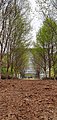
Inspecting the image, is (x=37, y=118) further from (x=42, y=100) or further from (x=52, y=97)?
(x=52, y=97)

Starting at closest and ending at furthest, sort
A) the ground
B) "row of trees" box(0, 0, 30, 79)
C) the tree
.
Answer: the ground → "row of trees" box(0, 0, 30, 79) → the tree

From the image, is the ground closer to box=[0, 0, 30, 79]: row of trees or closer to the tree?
box=[0, 0, 30, 79]: row of trees

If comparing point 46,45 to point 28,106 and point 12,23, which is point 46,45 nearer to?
point 12,23

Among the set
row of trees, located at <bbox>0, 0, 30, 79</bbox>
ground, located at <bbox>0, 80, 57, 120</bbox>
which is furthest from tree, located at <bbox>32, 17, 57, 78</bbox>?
ground, located at <bbox>0, 80, 57, 120</bbox>

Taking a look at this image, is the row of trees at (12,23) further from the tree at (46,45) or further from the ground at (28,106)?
the ground at (28,106)

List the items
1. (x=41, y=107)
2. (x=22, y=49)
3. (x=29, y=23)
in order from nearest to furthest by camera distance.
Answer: (x=41, y=107) < (x=29, y=23) < (x=22, y=49)

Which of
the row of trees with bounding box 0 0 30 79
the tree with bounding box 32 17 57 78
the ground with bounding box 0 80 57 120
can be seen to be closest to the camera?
the ground with bounding box 0 80 57 120

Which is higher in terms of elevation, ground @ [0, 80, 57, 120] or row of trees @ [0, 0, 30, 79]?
row of trees @ [0, 0, 30, 79]

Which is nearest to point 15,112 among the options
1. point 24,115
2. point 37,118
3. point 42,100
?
point 24,115

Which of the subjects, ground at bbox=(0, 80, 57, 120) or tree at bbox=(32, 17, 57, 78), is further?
tree at bbox=(32, 17, 57, 78)

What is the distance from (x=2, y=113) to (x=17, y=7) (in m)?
13.8

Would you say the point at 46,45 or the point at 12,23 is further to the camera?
the point at 46,45

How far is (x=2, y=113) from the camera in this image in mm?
5223

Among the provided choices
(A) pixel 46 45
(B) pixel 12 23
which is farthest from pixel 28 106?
(A) pixel 46 45
